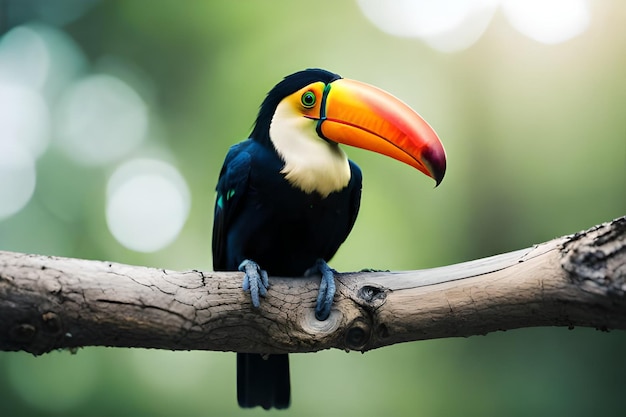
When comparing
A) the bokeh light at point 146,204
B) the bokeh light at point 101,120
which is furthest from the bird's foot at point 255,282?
the bokeh light at point 101,120

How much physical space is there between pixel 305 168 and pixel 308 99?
0.79ft

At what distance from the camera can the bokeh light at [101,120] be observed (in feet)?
11.5

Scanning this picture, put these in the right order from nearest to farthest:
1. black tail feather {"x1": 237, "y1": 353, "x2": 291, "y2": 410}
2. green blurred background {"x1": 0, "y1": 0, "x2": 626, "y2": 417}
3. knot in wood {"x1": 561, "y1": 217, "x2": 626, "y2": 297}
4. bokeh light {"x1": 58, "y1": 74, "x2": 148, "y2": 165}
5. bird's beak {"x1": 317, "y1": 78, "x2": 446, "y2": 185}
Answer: knot in wood {"x1": 561, "y1": 217, "x2": 626, "y2": 297} → bird's beak {"x1": 317, "y1": 78, "x2": 446, "y2": 185} → black tail feather {"x1": 237, "y1": 353, "x2": 291, "y2": 410} → green blurred background {"x1": 0, "y1": 0, "x2": 626, "y2": 417} → bokeh light {"x1": 58, "y1": 74, "x2": 148, "y2": 165}

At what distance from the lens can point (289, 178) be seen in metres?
1.99

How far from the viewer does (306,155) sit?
78.9 inches

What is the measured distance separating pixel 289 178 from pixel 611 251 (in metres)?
0.94

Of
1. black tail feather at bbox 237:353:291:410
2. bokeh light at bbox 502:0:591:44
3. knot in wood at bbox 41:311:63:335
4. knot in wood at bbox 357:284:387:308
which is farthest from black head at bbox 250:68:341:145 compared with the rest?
bokeh light at bbox 502:0:591:44

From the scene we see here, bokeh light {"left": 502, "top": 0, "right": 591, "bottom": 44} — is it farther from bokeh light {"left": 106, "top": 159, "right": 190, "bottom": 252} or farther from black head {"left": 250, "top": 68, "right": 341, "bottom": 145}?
bokeh light {"left": 106, "top": 159, "right": 190, "bottom": 252}

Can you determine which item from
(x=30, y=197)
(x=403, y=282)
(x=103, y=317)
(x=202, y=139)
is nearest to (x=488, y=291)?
(x=403, y=282)

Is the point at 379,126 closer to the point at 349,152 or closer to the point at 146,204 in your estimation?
the point at 349,152

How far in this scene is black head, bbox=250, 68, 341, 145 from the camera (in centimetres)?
208

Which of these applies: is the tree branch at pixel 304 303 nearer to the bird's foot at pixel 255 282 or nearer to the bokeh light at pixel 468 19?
the bird's foot at pixel 255 282

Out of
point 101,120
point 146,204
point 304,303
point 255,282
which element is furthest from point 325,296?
point 101,120

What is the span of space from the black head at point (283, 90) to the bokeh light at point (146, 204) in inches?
54.2
